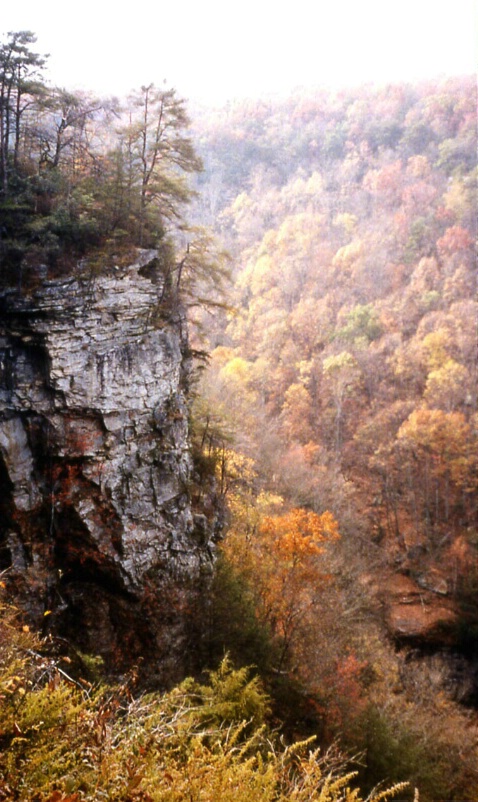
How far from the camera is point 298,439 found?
31375 mm

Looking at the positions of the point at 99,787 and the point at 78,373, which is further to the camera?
the point at 78,373

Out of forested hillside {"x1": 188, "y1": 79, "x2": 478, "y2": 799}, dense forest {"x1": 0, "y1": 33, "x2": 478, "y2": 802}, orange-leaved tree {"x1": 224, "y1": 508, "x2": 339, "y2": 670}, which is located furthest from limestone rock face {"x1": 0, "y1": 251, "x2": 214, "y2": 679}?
orange-leaved tree {"x1": 224, "y1": 508, "x2": 339, "y2": 670}

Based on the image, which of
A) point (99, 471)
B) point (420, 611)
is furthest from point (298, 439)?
point (99, 471)

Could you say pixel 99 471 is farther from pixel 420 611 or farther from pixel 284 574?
pixel 420 611

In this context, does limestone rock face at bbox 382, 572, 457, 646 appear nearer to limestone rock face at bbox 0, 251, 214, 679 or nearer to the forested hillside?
the forested hillside

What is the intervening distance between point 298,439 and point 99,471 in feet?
70.0

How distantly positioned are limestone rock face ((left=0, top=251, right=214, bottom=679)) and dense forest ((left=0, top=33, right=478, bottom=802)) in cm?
98

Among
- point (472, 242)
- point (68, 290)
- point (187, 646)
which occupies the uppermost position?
point (472, 242)

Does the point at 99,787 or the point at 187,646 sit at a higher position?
the point at 99,787

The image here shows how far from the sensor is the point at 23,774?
105 inches

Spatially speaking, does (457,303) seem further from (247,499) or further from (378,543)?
(247,499)

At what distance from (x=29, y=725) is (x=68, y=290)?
9.76 meters

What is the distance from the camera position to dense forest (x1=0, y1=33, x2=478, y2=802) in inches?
146

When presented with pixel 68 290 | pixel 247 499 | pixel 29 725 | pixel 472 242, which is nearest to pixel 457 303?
pixel 472 242
